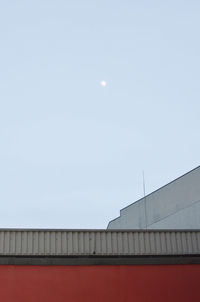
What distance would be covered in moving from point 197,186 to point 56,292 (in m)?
19.8

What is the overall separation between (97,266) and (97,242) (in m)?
0.83

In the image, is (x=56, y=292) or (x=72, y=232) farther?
(x=72, y=232)

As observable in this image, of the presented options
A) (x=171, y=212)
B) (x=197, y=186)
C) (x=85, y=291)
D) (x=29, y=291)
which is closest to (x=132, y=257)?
(x=85, y=291)

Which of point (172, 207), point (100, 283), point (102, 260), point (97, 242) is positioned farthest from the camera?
point (172, 207)

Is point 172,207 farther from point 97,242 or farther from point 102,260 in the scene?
point 102,260

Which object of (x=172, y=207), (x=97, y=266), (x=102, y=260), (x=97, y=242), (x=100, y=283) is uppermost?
(x=172, y=207)

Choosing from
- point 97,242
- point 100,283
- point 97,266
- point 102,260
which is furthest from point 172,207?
point 100,283

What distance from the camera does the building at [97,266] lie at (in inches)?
556

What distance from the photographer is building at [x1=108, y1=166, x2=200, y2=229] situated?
3222 cm

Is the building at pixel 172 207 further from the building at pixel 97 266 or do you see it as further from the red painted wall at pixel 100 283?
the red painted wall at pixel 100 283

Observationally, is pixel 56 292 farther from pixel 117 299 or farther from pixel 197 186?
pixel 197 186

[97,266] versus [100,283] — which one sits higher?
[97,266]

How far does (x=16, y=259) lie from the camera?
14.3 metres

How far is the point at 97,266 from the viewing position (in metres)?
14.6
